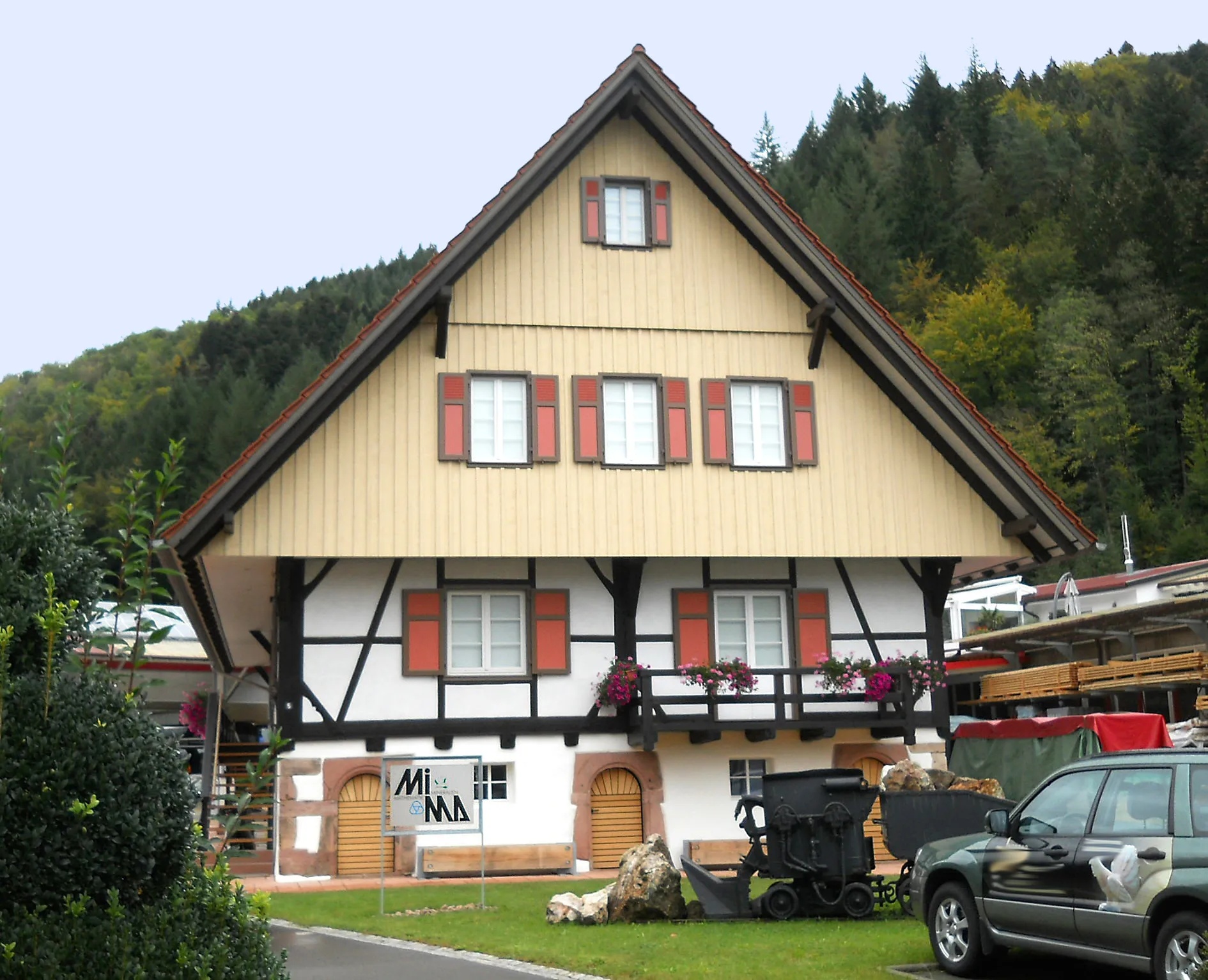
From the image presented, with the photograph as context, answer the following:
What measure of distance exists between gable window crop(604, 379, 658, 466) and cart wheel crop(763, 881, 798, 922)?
8.76 metres

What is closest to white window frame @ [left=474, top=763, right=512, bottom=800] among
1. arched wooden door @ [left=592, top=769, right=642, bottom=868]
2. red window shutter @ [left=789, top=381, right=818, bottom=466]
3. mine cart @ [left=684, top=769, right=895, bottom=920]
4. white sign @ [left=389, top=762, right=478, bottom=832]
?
arched wooden door @ [left=592, top=769, right=642, bottom=868]

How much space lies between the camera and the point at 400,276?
85562mm

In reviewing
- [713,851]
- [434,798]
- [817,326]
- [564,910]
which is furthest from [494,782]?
[817,326]

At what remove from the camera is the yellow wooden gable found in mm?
20766

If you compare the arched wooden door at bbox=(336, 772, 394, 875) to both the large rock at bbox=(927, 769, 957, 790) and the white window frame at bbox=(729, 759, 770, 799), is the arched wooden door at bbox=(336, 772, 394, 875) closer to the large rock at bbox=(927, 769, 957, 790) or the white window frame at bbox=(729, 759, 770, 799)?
the white window frame at bbox=(729, 759, 770, 799)

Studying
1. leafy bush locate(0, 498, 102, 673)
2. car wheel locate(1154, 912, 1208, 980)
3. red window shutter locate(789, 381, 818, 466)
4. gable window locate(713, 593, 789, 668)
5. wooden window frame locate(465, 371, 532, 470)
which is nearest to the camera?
leafy bush locate(0, 498, 102, 673)

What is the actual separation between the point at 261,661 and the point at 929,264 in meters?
57.8

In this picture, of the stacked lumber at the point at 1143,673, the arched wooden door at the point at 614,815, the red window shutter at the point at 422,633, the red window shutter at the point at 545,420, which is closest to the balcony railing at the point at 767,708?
the arched wooden door at the point at 614,815

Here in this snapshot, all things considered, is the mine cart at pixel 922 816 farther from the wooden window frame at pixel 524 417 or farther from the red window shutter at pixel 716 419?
the wooden window frame at pixel 524 417

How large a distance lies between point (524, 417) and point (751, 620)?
484 cm

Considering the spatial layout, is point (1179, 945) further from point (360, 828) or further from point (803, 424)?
point (803, 424)

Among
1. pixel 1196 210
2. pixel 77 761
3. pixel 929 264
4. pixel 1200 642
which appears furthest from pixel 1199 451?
pixel 77 761

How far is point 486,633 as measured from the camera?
71.4ft

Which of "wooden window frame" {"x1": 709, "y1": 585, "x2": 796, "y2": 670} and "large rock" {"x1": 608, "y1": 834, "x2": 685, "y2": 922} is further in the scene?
"wooden window frame" {"x1": 709, "y1": 585, "x2": 796, "y2": 670}
